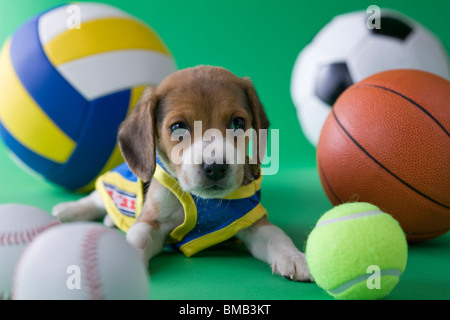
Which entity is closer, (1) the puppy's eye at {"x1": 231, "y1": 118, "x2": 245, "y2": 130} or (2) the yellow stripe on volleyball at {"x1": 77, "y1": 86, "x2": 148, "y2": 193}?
(1) the puppy's eye at {"x1": 231, "y1": 118, "x2": 245, "y2": 130}

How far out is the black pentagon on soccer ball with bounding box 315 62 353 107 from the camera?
15.7 ft

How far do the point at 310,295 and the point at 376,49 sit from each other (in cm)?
318

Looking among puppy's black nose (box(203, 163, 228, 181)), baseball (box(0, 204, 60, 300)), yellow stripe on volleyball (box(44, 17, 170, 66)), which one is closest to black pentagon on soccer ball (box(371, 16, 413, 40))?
yellow stripe on volleyball (box(44, 17, 170, 66))

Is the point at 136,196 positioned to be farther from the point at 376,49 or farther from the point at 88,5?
the point at 376,49

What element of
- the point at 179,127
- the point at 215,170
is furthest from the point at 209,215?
the point at 179,127

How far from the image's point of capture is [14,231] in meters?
2.04

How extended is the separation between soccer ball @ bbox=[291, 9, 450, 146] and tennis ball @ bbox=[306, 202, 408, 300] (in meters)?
2.83

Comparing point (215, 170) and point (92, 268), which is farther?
point (215, 170)

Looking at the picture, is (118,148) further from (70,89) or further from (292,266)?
(292,266)

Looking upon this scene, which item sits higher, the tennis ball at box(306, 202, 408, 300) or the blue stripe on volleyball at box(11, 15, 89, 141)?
the blue stripe on volleyball at box(11, 15, 89, 141)

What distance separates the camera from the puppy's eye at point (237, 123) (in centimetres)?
272

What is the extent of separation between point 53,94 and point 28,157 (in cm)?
62

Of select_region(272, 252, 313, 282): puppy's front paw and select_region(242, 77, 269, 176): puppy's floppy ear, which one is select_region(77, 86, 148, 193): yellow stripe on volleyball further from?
select_region(272, 252, 313, 282): puppy's front paw

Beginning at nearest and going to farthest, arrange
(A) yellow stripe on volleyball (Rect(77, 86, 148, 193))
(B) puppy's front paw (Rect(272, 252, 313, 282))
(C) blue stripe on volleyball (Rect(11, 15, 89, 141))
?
(B) puppy's front paw (Rect(272, 252, 313, 282)) → (C) blue stripe on volleyball (Rect(11, 15, 89, 141)) → (A) yellow stripe on volleyball (Rect(77, 86, 148, 193))
